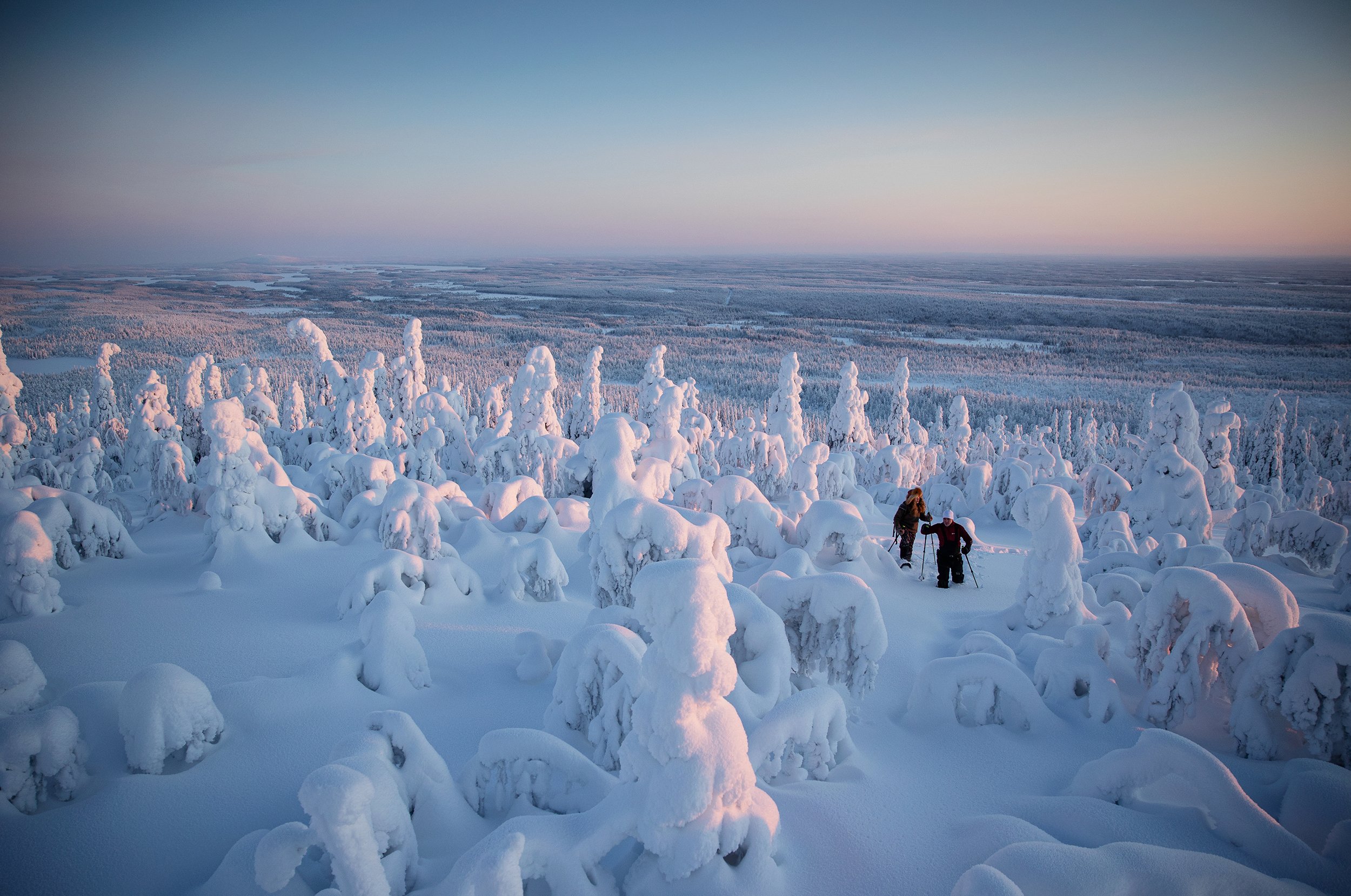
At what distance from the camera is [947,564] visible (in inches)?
386

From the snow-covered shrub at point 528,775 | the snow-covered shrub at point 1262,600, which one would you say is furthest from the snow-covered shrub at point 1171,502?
the snow-covered shrub at point 528,775

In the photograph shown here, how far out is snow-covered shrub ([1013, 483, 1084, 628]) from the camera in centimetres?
755

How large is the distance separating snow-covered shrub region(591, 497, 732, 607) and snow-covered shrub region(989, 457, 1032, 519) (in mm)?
12508

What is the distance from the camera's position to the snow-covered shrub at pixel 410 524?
342 inches

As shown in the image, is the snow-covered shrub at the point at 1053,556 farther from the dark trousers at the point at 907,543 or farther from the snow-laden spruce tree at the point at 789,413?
the snow-laden spruce tree at the point at 789,413

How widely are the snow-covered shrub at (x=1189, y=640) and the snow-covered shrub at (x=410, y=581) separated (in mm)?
7215

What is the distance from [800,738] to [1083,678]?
3.37m

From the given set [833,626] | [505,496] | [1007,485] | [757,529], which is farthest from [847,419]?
[833,626]

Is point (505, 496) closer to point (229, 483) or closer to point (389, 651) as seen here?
point (229, 483)

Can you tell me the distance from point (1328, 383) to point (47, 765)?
186 ft

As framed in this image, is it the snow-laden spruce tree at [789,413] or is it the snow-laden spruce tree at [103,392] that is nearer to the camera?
the snow-laden spruce tree at [789,413]

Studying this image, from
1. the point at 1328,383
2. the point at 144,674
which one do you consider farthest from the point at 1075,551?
the point at 1328,383

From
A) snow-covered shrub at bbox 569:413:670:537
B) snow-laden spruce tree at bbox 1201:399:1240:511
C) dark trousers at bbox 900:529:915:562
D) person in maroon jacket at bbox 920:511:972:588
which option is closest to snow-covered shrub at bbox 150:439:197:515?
snow-covered shrub at bbox 569:413:670:537

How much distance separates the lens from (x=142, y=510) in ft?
43.9
